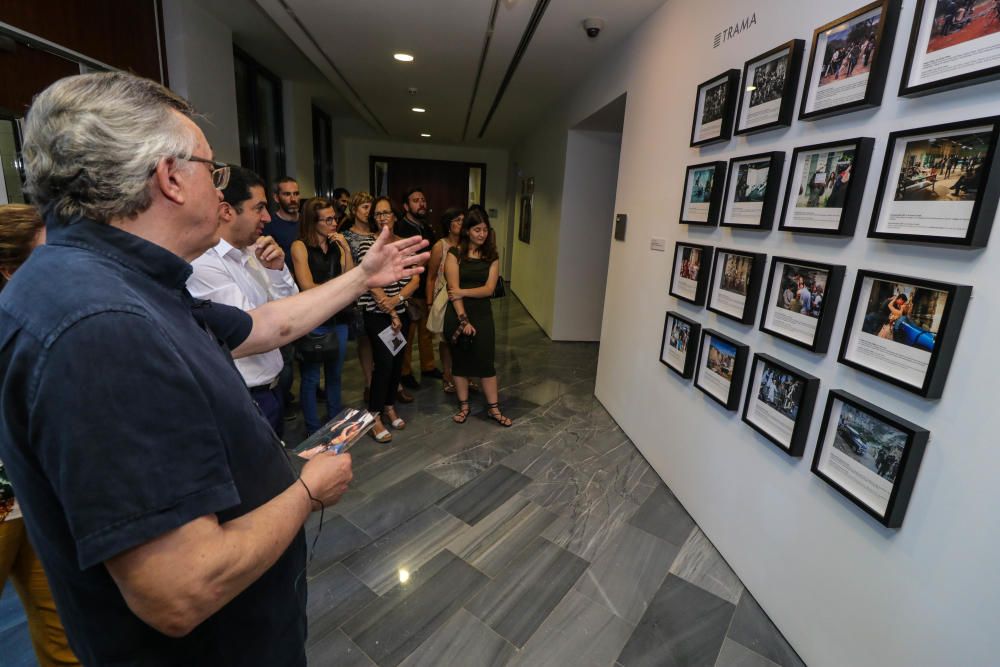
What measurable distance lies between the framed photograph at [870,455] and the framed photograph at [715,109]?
1359mm

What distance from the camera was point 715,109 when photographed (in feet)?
7.46

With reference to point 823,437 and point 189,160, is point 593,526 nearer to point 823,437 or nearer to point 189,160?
point 823,437

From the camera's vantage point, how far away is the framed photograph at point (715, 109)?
2142mm

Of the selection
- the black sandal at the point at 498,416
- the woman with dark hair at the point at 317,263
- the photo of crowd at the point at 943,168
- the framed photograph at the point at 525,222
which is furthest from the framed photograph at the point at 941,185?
the framed photograph at the point at 525,222

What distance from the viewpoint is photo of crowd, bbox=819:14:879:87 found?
1437mm

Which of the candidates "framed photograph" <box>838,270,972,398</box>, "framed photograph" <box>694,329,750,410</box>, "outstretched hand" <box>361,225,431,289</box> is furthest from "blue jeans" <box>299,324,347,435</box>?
"framed photograph" <box>838,270,972,398</box>

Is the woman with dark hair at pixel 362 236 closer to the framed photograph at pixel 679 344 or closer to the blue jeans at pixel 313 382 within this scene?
the blue jeans at pixel 313 382

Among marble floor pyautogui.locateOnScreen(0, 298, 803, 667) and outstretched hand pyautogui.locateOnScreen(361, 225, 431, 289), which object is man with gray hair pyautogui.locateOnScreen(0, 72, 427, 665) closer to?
outstretched hand pyautogui.locateOnScreen(361, 225, 431, 289)

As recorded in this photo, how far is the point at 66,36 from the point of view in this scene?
107 inches

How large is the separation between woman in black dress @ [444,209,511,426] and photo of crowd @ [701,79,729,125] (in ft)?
4.91

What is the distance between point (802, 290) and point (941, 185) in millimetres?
526

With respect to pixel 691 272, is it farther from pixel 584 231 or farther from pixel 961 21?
pixel 584 231

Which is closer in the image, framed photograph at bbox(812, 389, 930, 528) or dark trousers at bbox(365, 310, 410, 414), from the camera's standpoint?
framed photograph at bbox(812, 389, 930, 528)

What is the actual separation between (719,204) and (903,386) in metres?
1.22
